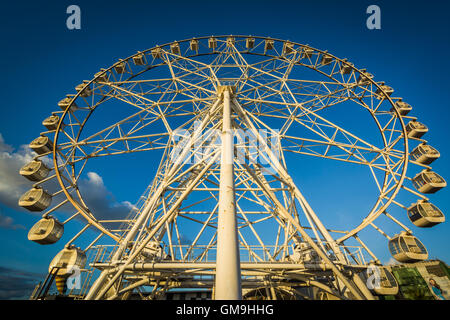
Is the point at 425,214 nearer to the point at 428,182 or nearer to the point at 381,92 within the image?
the point at 428,182

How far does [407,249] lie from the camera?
31.7 ft

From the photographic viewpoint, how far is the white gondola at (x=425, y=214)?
10756 mm

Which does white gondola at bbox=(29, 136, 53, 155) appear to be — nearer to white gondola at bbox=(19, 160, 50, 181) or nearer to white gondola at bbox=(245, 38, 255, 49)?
white gondola at bbox=(19, 160, 50, 181)

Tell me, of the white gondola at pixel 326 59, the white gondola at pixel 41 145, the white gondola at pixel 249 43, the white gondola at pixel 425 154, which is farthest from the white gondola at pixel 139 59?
the white gondola at pixel 425 154

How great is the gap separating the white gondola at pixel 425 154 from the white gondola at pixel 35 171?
78.8 feet

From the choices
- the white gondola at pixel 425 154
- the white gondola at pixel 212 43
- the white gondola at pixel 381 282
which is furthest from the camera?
the white gondola at pixel 212 43

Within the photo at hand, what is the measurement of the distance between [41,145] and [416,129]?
2439 cm

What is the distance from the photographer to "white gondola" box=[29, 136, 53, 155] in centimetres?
1271

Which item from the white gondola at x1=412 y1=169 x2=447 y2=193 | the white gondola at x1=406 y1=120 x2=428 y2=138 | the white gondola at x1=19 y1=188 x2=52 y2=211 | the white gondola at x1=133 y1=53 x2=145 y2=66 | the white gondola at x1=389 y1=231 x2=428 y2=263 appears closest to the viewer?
the white gondola at x1=389 y1=231 x2=428 y2=263

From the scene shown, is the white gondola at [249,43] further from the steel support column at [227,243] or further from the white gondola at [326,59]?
the steel support column at [227,243]

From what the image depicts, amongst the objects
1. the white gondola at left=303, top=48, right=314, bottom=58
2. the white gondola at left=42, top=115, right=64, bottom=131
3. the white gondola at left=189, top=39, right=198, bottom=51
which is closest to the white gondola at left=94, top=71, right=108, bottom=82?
the white gondola at left=42, top=115, right=64, bottom=131

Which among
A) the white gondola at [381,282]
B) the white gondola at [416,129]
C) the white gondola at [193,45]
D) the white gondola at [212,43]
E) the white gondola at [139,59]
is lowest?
the white gondola at [381,282]

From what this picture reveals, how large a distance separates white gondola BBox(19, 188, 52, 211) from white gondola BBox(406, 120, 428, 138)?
904 inches
